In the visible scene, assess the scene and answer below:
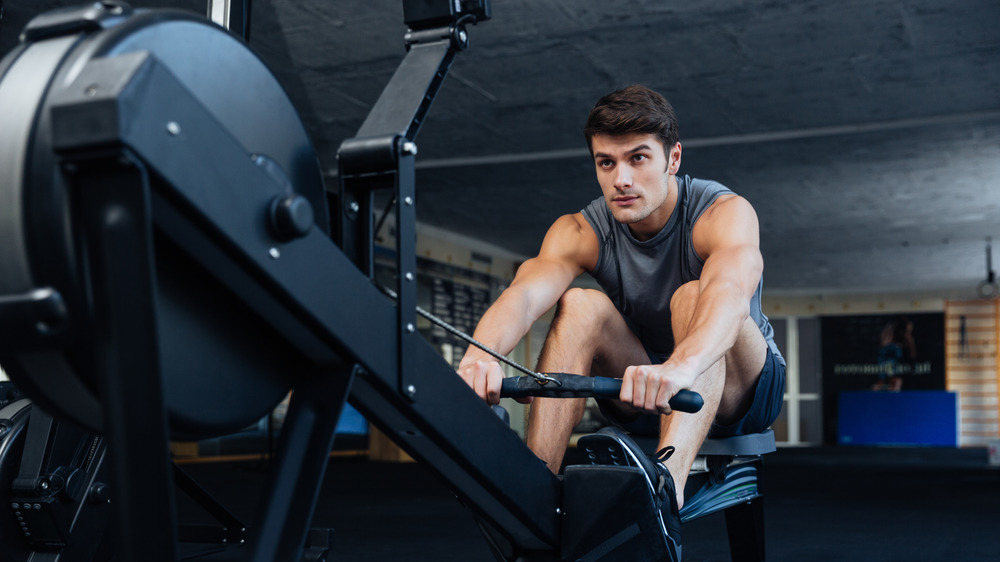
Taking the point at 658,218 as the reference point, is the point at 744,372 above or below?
below

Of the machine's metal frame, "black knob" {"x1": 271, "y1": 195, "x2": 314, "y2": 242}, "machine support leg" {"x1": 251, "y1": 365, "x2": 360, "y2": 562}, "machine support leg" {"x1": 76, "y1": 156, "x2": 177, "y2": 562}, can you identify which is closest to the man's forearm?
the machine's metal frame

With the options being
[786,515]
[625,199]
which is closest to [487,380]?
[625,199]

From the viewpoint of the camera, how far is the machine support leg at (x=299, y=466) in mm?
1004

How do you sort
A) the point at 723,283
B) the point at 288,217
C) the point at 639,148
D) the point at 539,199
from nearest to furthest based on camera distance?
the point at 288,217
the point at 723,283
the point at 639,148
the point at 539,199

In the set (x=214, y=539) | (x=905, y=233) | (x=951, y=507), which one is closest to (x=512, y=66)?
(x=951, y=507)

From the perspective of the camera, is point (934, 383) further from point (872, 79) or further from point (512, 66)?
point (512, 66)

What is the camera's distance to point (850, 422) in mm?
13836

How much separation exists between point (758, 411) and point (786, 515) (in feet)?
8.69

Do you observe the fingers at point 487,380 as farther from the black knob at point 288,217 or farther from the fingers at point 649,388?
the black knob at point 288,217

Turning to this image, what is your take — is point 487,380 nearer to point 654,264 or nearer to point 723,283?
point 723,283

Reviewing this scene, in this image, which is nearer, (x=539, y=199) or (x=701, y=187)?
(x=701, y=187)

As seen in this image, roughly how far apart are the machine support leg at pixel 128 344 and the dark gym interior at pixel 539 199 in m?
0.01

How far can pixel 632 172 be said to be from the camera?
169 cm

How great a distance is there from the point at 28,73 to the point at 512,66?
406 centimetres
